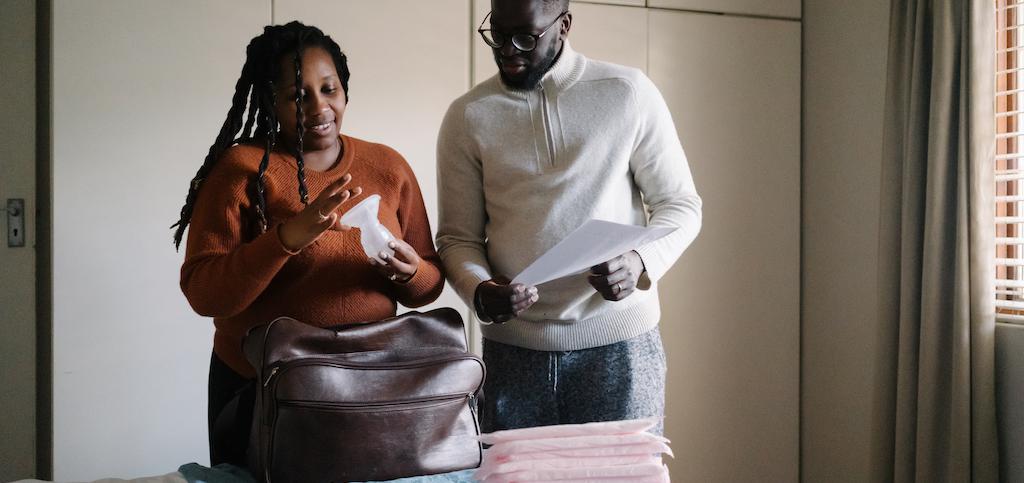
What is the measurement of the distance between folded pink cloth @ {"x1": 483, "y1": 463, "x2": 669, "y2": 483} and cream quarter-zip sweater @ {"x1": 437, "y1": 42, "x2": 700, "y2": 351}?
56cm

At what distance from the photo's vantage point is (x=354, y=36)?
260 centimetres

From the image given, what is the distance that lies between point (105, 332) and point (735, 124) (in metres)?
2.17

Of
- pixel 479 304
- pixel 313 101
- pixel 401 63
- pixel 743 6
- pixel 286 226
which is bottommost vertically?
pixel 479 304

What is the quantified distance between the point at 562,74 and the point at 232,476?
2.68 ft

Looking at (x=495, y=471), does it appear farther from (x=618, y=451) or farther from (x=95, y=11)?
(x=95, y=11)

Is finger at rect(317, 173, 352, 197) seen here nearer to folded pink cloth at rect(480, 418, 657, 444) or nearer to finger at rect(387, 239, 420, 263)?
finger at rect(387, 239, 420, 263)

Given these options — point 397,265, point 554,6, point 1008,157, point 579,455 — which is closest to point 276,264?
point 397,265

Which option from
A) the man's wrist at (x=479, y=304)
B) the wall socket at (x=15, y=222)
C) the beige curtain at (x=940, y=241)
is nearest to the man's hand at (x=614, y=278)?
the man's wrist at (x=479, y=304)

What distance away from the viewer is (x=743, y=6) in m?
3.07

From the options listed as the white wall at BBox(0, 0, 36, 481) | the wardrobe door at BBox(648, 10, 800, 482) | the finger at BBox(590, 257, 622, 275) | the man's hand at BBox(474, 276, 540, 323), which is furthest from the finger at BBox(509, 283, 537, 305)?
the white wall at BBox(0, 0, 36, 481)

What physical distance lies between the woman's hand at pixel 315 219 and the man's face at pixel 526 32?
1.33 ft

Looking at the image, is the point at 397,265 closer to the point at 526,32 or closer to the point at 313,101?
the point at 313,101

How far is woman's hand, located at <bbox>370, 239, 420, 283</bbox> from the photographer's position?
47.2 inches

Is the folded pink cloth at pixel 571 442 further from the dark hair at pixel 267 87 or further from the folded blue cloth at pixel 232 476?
the dark hair at pixel 267 87
